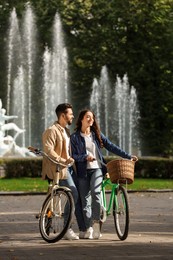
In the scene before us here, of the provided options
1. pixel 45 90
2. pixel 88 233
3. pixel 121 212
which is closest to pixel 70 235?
pixel 88 233

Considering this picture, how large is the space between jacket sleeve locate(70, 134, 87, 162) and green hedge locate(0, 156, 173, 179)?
2255cm

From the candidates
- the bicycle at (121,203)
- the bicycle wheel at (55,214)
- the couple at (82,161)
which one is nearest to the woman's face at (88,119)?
the couple at (82,161)

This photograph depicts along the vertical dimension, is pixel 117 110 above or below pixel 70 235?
above

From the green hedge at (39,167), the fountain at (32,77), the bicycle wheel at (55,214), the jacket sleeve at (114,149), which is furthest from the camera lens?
the fountain at (32,77)

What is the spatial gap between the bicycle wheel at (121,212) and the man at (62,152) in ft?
1.39

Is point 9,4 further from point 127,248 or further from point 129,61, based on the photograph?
point 127,248

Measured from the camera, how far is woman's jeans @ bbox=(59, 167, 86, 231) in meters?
11.6

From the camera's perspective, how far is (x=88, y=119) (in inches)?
467

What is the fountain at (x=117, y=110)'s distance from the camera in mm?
54375

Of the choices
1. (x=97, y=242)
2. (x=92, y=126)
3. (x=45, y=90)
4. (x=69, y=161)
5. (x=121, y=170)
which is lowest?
(x=97, y=242)

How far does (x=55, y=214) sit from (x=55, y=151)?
0.75 metres

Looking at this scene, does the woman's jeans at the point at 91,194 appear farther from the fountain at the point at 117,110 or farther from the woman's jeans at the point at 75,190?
the fountain at the point at 117,110

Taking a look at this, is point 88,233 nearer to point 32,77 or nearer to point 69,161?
point 69,161

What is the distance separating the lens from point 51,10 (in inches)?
2173
